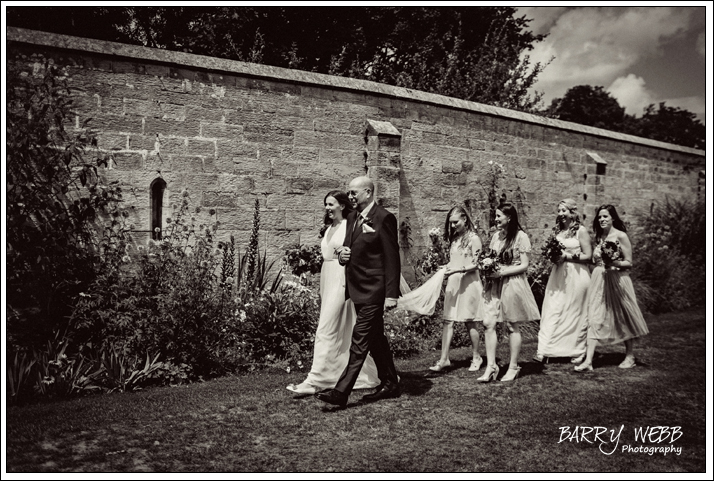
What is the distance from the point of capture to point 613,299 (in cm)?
732

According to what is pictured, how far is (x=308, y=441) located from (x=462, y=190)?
6.93 metres

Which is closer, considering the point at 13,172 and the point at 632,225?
the point at 13,172

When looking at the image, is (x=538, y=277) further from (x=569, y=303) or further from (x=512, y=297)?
(x=512, y=297)

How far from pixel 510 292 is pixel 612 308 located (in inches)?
58.4

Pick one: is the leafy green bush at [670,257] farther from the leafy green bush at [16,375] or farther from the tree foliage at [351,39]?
the leafy green bush at [16,375]

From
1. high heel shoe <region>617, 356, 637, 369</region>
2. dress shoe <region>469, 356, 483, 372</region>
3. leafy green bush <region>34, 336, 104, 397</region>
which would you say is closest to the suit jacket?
dress shoe <region>469, 356, 483, 372</region>

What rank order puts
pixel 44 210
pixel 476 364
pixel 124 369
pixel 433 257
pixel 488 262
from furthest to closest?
pixel 433 257
pixel 476 364
pixel 488 262
pixel 44 210
pixel 124 369

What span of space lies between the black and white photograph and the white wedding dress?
0.03 metres

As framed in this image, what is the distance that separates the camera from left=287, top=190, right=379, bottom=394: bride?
18.8 feet

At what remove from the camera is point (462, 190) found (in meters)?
10.7

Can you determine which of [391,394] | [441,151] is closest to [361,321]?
[391,394]

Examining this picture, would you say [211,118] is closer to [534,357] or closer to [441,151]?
[441,151]

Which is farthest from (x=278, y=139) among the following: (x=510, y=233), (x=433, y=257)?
(x=510, y=233)

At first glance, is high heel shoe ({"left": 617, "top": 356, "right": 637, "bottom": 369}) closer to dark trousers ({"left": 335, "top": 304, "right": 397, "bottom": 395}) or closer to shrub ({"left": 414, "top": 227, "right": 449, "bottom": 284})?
shrub ({"left": 414, "top": 227, "right": 449, "bottom": 284})
